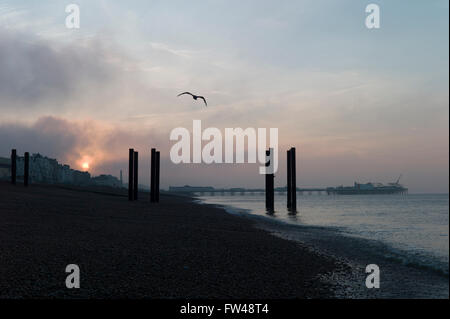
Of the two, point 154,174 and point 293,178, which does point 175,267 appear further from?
point 293,178

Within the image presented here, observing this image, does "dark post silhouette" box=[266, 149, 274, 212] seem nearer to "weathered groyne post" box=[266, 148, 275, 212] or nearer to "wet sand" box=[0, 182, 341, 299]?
"weathered groyne post" box=[266, 148, 275, 212]

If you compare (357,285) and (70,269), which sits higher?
(70,269)

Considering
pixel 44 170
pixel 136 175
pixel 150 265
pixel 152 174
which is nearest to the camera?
pixel 150 265

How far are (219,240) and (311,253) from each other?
288 cm

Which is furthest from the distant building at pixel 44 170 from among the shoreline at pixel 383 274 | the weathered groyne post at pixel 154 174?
the shoreline at pixel 383 274

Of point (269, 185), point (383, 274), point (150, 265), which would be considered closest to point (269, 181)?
point (269, 185)

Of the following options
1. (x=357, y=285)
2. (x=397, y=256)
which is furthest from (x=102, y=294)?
(x=397, y=256)

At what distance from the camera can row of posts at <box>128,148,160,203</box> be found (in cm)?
3534

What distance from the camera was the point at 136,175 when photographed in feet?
116

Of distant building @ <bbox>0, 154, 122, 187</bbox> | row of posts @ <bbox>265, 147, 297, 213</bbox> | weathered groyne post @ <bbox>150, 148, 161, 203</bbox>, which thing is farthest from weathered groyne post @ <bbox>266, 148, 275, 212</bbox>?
distant building @ <bbox>0, 154, 122, 187</bbox>

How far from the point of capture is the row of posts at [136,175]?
35344 mm

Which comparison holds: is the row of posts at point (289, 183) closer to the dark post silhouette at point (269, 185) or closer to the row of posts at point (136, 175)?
the dark post silhouette at point (269, 185)
